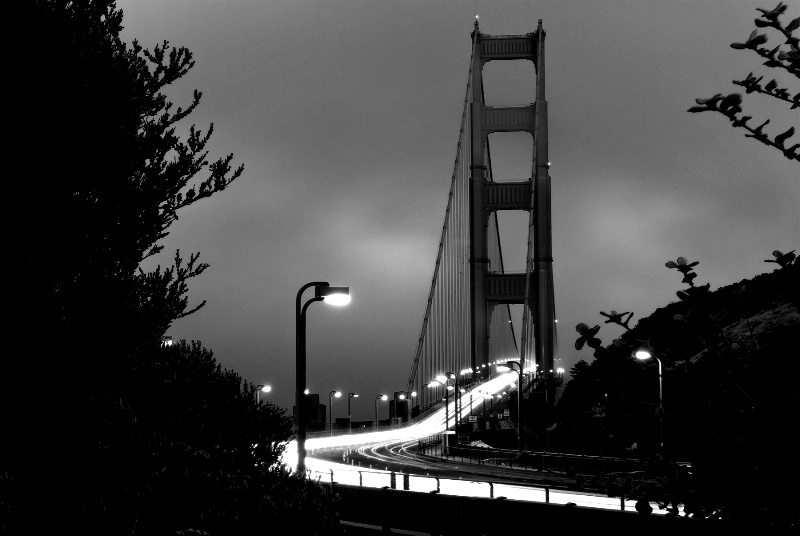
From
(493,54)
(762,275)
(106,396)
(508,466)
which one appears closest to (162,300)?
(106,396)

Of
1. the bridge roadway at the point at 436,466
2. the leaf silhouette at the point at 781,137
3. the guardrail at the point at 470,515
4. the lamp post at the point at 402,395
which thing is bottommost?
the bridge roadway at the point at 436,466

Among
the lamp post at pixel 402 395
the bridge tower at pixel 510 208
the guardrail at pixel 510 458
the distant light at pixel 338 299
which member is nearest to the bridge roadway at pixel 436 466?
the guardrail at pixel 510 458

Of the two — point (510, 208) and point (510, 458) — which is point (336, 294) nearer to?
point (510, 458)

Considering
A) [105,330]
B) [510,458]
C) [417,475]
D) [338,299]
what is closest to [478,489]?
[417,475]

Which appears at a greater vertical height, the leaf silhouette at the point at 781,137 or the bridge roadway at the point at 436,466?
the leaf silhouette at the point at 781,137

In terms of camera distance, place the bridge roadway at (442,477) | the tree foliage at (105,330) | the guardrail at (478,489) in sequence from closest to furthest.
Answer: the tree foliage at (105,330), the bridge roadway at (442,477), the guardrail at (478,489)

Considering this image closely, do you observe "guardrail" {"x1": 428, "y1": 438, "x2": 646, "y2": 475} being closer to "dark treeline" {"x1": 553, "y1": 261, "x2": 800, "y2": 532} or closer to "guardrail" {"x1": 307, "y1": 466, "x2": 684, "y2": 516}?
"guardrail" {"x1": 307, "y1": 466, "x2": 684, "y2": 516}

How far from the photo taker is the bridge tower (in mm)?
65000

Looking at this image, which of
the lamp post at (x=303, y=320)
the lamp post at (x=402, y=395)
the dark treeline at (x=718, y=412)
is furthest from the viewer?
the lamp post at (x=402, y=395)

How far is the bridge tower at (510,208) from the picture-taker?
65000mm

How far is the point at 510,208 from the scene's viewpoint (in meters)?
67.8

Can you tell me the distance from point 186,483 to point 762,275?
1892 inches

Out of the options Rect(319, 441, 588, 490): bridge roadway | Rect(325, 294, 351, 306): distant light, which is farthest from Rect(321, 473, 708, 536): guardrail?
Rect(319, 441, 588, 490): bridge roadway

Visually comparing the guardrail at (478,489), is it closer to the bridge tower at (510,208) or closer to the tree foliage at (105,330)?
the tree foliage at (105,330)
